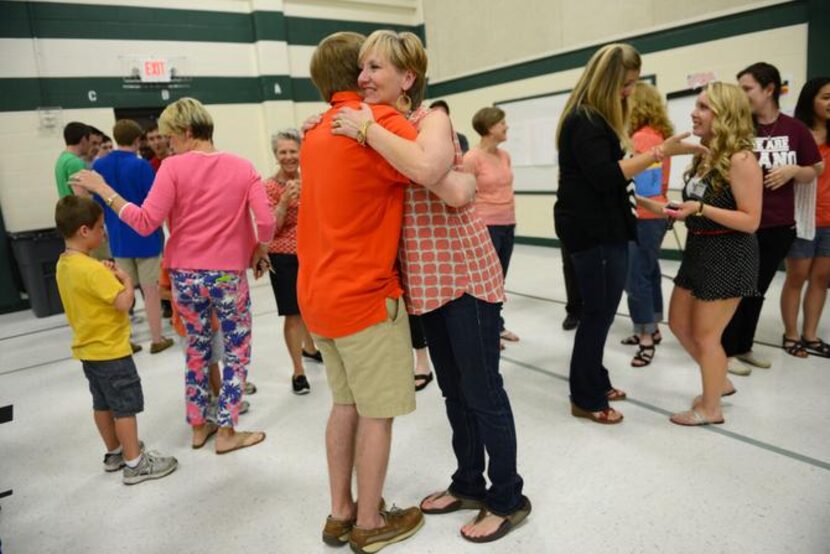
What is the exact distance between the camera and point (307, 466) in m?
2.34

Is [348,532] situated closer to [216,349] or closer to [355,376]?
[355,376]

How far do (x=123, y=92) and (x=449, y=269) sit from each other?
629 centimetres

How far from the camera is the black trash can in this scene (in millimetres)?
5316

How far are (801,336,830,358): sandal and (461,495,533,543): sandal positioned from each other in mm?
2292

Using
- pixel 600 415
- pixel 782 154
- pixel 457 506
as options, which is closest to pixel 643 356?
pixel 600 415

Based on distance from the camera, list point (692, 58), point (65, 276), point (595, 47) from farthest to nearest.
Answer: point (595, 47) < point (692, 58) < point (65, 276)

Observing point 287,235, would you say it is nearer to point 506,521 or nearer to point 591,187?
point 591,187

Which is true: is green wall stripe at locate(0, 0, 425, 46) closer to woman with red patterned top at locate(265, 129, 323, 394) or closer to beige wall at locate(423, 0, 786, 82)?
beige wall at locate(423, 0, 786, 82)

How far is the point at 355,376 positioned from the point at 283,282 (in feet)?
5.15

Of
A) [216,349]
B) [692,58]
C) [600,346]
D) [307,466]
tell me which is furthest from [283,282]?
[692,58]

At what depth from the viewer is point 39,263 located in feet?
17.6

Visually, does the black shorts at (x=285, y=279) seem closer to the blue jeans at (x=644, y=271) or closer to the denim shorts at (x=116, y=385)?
the denim shorts at (x=116, y=385)

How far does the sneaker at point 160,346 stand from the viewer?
402cm

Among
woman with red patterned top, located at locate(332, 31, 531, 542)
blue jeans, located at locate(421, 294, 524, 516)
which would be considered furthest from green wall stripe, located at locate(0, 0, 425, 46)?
blue jeans, located at locate(421, 294, 524, 516)
